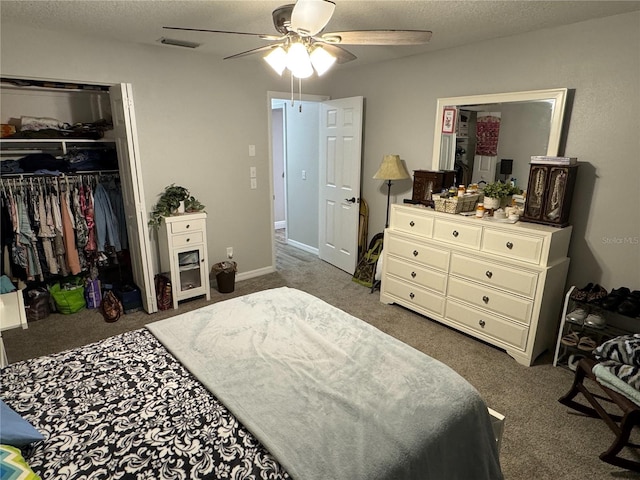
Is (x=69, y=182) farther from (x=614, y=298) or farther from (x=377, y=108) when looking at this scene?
(x=614, y=298)

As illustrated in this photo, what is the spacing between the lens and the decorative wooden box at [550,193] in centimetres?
265

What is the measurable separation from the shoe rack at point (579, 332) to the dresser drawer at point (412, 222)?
1146 millimetres

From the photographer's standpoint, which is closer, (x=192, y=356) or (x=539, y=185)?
(x=192, y=356)

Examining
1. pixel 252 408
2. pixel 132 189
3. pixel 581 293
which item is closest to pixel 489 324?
pixel 581 293

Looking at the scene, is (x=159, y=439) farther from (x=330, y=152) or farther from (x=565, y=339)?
(x=330, y=152)

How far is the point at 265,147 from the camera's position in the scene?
4.27 metres

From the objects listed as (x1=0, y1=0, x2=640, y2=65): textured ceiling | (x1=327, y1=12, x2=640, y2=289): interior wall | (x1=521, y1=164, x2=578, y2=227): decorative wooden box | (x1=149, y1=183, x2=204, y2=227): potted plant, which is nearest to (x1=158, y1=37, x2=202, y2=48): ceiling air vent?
(x1=0, y1=0, x2=640, y2=65): textured ceiling

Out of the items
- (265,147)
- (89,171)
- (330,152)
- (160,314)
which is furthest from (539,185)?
(89,171)

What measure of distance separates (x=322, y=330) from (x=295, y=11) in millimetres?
1463

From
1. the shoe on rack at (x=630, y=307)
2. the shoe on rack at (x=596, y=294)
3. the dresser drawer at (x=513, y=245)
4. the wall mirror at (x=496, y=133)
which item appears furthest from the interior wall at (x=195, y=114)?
the shoe on rack at (x=630, y=307)

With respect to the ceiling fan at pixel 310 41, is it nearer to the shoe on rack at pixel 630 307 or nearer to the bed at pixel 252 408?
the bed at pixel 252 408

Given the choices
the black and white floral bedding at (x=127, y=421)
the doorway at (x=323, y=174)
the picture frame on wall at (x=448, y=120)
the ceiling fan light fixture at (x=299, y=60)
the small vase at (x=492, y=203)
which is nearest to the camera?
the black and white floral bedding at (x=127, y=421)

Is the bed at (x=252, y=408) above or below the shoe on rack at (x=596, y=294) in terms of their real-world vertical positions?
above

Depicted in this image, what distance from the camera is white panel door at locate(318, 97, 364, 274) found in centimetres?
425
